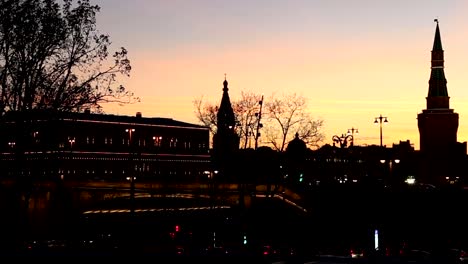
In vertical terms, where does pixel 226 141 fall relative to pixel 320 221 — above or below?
above

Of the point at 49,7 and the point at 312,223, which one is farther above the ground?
the point at 49,7

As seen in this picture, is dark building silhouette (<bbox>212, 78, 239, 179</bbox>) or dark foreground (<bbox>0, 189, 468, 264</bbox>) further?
dark building silhouette (<bbox>212, 78, 239, 179</bbox>)

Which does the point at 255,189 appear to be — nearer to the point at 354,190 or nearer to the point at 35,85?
the point at 354,190

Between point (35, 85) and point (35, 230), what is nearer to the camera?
point (35, 85)

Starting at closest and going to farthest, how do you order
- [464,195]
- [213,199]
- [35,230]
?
[35,230] → [213,199] → [464,195]

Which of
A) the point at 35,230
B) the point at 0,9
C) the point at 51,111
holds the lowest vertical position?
the point at 35,230

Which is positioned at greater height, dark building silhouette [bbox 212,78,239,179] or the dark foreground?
dark building silhouette [bbox 212,78,239,179]

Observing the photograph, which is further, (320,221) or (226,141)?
(226,141)

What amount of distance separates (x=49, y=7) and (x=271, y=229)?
82078 millimetres

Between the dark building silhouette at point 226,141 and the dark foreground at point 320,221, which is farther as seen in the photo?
the dark building silhouette at point 226,141

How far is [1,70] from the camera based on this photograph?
4762 cm

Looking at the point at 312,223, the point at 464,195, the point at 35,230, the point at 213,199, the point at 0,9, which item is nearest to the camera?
the point at 0,9

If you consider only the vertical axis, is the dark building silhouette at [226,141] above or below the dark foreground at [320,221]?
above

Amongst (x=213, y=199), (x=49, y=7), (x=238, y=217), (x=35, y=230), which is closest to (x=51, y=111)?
(x=49, y=7)
